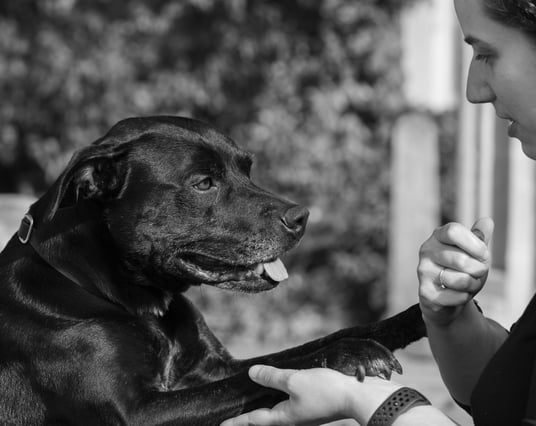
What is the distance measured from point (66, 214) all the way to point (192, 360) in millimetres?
593

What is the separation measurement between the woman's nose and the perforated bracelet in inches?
25.5

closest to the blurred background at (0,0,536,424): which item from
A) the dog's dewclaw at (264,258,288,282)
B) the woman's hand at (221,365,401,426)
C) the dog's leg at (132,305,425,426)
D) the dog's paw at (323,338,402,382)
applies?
the dog's dewclaw at (264,258,288,282)

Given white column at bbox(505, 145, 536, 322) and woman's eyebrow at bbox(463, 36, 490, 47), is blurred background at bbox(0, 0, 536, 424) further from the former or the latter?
woman's eyebrow at bbox(463, 36, 490, 47)

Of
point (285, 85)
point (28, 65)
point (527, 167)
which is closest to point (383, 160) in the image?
point (285, 85)

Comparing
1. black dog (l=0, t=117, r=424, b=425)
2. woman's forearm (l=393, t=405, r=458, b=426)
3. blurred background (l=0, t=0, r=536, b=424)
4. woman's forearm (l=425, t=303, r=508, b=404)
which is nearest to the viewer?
woman's forearm (l=393, t=405, r=458, b=426)

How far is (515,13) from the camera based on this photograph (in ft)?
6.49

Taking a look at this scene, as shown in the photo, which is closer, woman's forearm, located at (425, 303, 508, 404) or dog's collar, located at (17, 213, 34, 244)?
woman's forearm, located at (425, 303, 508, 404)

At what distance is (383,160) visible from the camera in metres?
8.68

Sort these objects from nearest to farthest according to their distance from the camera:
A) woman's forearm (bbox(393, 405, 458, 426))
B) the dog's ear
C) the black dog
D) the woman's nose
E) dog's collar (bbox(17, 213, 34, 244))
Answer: woman's forearm (bbox(393, 405, 458, 426)) → the woman's nose → the black dog → dog's collar (bbox(17, 213, 34, 244)) → the dog's ear

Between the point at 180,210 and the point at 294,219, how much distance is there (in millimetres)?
380

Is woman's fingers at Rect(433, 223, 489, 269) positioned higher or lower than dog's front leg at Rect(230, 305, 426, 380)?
higher

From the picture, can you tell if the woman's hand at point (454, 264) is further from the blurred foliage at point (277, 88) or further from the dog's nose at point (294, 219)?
the blurred foliage at point (277, 88)

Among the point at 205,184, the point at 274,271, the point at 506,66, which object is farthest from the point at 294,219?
the point at 506,66

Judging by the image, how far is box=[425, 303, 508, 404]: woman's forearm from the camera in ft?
8.45
